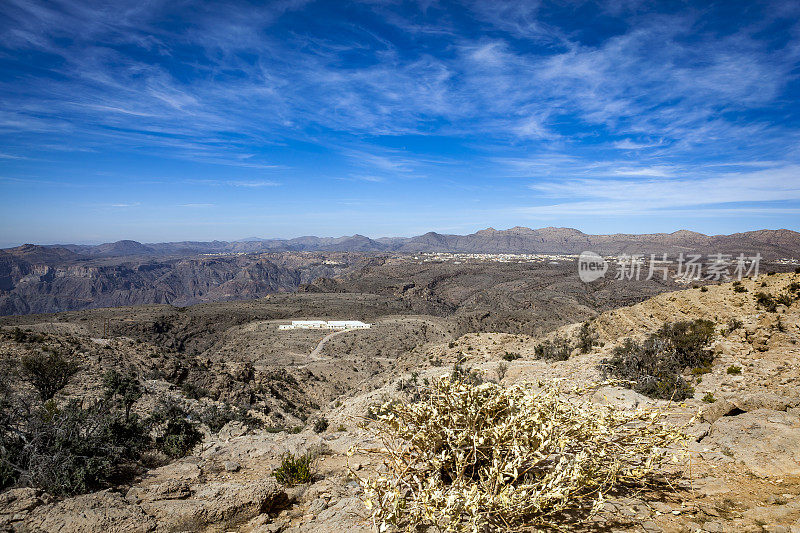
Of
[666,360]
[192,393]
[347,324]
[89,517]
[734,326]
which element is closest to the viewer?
[89,517]

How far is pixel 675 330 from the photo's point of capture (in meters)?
17.4

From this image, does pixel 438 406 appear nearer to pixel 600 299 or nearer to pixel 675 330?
pixel 675 330

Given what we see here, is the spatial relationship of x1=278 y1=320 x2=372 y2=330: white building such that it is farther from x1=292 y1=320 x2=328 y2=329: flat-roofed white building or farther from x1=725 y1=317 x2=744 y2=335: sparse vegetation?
x1=725 y1=317 x2=744 y2=335: sparse vegetation

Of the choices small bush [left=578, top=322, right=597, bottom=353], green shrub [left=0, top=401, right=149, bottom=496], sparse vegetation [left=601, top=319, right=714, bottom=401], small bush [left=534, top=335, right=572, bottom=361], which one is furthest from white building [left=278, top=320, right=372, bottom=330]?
green shrub [left=0, top=401, right=149, bottom=496]

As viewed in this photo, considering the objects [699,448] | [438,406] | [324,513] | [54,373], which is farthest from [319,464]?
[54,373]

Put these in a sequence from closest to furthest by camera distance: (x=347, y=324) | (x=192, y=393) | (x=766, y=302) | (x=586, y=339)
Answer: (x=766, y=302)
(x=192, y=393)
(x=586, y=339)
(x=347, y=324)

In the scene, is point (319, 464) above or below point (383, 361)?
above

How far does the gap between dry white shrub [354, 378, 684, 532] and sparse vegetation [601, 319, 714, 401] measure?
28.8 ft

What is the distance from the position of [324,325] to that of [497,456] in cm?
6808

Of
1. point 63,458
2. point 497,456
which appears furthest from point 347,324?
point 497,456

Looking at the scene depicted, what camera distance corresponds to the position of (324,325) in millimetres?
68625

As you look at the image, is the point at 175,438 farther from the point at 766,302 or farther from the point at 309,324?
the point at 309,324

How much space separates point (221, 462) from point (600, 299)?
86134 mm

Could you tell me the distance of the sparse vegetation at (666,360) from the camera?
431 inches
